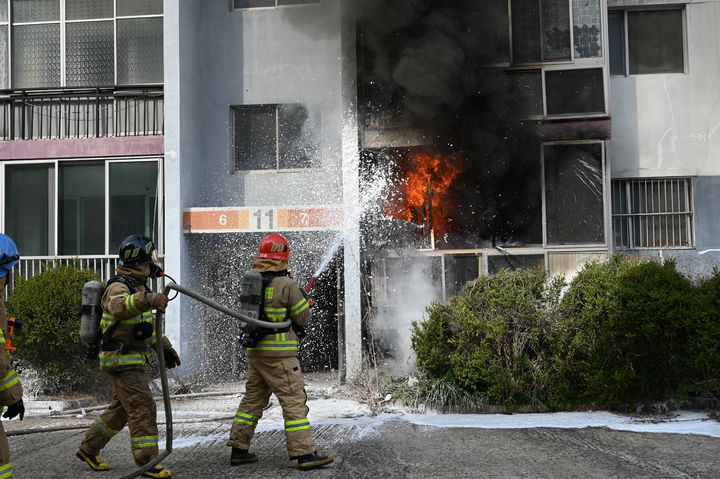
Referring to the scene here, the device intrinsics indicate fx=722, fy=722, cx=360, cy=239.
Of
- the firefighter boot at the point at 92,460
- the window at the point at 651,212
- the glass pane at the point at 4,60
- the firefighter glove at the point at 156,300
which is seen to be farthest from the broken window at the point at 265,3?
the firefighter boot at the point at 92,460

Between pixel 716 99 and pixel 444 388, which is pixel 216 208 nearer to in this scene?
pixel 444 388

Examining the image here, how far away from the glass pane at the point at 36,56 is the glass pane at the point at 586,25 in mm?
8338

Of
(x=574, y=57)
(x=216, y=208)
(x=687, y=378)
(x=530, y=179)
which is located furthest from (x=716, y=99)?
(x=216, y=208)

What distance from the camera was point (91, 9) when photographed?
12.0 metres

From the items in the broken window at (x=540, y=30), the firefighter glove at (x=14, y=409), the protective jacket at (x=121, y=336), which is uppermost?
the broken window at (x=540, y=30)

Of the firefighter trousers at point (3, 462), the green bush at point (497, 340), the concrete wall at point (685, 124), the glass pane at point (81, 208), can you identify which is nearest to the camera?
the firefighter trousers at point (3, 462)

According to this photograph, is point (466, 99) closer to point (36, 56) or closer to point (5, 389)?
point (36, 56)

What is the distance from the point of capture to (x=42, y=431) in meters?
7.48

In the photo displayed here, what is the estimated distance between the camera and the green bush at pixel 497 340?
24.6 feet

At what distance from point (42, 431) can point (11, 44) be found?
7.45 meters

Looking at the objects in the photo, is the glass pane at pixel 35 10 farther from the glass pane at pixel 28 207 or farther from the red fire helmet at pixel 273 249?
the red fire helmet at pixel 273 249

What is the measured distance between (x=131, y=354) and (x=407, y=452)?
7.81 feet

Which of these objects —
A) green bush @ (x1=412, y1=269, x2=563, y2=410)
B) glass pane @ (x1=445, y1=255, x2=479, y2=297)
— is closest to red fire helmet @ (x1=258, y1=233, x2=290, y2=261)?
green bush @ (x1=412, y1=269, x2=563, y2=410)

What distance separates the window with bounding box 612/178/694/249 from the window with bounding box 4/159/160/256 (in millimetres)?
7329
